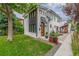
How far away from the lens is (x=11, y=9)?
1806mm

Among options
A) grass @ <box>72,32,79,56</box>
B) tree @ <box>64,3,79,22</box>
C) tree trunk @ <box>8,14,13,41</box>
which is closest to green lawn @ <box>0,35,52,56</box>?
tree trunk @ <box>8,14,13,41</box>

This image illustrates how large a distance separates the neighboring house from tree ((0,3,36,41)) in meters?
0.05

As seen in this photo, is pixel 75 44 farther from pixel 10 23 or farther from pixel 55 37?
pixel 10 23

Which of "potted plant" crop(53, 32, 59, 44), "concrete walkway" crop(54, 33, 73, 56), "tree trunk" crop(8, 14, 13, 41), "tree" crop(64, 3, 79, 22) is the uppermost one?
"tree" crop(64, 3, 79, 22)

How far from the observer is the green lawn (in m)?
1.79

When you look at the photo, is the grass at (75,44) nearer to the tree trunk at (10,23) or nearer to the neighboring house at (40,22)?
the neighboring house at (40,22)

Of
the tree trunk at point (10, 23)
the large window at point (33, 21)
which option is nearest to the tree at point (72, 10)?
the large window at point (33, 21)

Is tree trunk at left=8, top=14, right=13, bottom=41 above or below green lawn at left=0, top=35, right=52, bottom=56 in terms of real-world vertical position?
above

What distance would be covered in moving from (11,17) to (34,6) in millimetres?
204

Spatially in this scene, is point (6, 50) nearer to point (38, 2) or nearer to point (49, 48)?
point (49, 48)

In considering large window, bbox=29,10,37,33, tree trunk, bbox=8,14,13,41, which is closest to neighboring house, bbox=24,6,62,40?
large window, bbox=29,10,37,33

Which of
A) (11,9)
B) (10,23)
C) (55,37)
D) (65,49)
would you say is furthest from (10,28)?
(65,49)

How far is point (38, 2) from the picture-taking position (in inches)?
70.4

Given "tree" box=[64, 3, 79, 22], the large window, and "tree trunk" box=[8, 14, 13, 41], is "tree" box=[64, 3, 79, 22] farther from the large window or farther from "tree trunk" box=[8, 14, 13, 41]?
"tree trunk" box=[8, 14, 13, 41]
